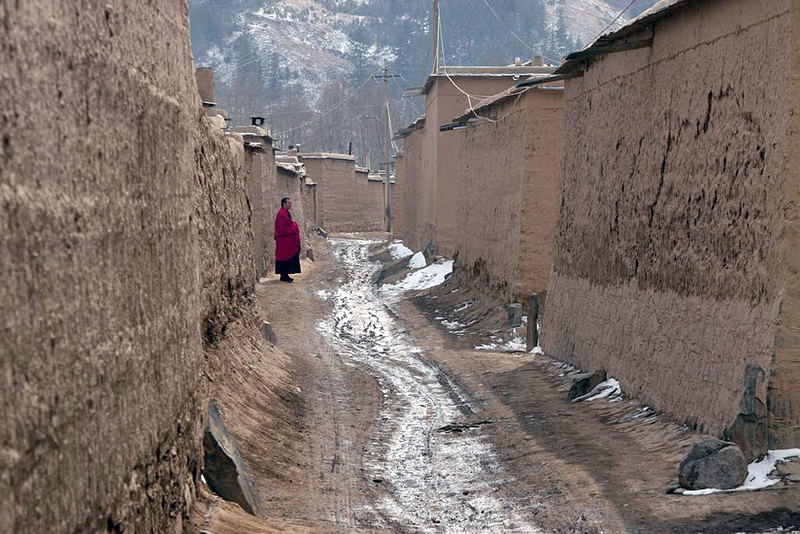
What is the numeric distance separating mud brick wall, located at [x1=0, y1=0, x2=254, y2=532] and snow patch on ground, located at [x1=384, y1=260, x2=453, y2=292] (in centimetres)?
1475

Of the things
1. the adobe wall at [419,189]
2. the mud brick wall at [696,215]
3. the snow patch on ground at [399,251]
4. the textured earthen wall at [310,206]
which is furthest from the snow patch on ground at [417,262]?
the mud brick wall at [696,215]

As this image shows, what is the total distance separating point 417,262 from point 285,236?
4828 mm

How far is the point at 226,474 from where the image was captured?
5.55 metres

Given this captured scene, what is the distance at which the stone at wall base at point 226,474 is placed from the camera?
18.0 ft

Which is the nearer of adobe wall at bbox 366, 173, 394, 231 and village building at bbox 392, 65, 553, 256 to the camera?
village building at bbox 392, 65, 553, 256

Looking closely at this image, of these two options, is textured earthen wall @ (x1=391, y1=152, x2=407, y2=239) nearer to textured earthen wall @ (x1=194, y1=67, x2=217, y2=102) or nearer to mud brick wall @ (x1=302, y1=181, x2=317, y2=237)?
mud brick wall @ (x1=302, y1=181, x2=317, y2=237)

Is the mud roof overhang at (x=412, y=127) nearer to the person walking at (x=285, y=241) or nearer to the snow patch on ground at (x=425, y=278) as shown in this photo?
the snow patch on ground at (x=425, y=278)

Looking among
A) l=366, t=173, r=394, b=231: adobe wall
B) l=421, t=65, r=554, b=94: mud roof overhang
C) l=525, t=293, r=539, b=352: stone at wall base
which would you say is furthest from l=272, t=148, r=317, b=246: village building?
l=525, t=293, r=539, b=352: stone at wall base

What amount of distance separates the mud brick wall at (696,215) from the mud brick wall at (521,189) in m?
2.63

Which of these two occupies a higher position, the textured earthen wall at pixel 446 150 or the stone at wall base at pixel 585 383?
the textured earthen wall at pixel 446 150

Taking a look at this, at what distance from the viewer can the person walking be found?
19906 millimetres

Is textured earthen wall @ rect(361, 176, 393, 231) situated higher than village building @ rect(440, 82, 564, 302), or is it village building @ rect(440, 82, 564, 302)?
village building @ rect(440, 82, 564, 302)

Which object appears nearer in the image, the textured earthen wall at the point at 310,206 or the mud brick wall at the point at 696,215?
the mud brick wall at the point at 696,215

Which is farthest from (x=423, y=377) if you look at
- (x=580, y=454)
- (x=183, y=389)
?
(x=183, y=389)
